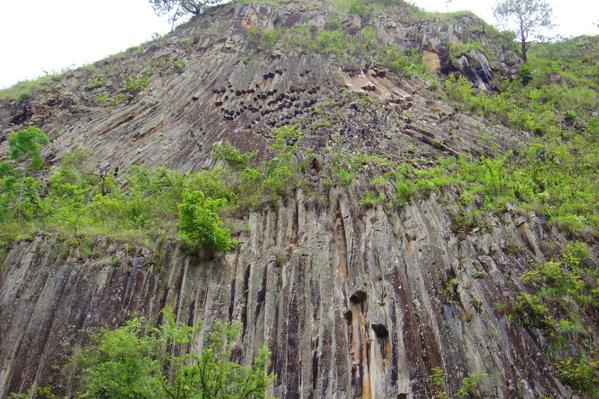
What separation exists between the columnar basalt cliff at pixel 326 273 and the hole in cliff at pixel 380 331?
5 centimetres

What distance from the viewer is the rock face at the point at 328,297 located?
13172mm

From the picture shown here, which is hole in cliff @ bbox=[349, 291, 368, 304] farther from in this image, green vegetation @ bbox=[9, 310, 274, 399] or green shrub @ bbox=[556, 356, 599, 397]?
green shrub @ bbox=[556, 356, 599, 397]

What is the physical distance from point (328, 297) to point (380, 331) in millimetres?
1995

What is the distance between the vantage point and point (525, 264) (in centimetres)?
1520

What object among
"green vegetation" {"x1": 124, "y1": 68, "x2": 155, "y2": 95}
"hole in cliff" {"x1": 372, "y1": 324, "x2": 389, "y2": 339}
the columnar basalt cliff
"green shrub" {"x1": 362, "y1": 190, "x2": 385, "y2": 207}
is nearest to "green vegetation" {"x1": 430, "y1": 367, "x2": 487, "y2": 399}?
the columnar basalt cliff

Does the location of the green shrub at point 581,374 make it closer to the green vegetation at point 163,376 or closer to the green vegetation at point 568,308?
the green vegetation at point 568,308

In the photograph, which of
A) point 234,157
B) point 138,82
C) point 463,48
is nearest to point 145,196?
point 234,157

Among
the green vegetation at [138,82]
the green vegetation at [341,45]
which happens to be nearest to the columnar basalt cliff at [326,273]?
the green vegetation at [341,45]

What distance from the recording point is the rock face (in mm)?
13172

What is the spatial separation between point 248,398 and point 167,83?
22.4 metres

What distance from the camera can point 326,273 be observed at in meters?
16.1

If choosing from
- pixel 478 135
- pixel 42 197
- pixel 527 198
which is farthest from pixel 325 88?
pixel 42 197

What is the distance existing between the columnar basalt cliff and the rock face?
1.5 inches

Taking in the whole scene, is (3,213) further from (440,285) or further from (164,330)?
(440,285)
